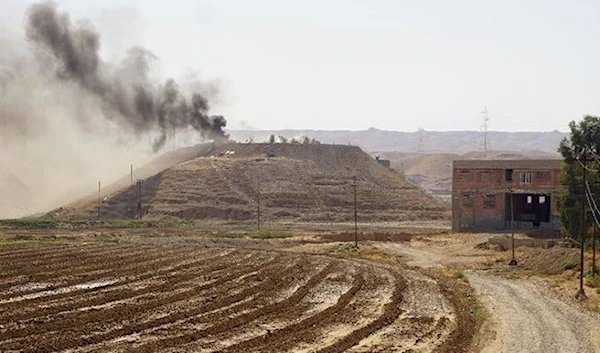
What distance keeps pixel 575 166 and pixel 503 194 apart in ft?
79.5

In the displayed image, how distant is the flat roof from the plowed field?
31293 millimetres

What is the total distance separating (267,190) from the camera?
12612 cm

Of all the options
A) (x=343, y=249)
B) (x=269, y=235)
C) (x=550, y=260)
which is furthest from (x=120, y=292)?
(x=269, y=235)

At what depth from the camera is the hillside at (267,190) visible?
116 m

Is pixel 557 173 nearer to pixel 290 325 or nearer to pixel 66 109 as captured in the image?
pixel 290 325

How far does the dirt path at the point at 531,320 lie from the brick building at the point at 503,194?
33653mm

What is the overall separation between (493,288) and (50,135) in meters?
120

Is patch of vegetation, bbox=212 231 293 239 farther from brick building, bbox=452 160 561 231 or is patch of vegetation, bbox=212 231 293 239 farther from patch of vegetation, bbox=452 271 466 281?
patch of vegetation, bbox=452 271 466 281

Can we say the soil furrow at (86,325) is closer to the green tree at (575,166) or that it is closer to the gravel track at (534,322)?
the gravel track at (534,322)

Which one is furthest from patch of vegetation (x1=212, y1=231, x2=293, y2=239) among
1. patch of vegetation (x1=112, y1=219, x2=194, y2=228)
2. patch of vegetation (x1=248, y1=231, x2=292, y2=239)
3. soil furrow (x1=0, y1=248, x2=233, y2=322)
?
soil furrow (x1=0, y1=248, x2=233, y2=322)

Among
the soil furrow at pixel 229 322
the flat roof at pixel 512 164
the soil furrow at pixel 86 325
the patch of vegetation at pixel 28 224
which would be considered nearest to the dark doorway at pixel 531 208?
the flat roof at pixel 512 164

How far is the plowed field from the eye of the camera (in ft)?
89.8

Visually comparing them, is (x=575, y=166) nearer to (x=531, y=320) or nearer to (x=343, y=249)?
(x=343, y=249)

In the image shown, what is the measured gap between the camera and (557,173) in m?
79.6
